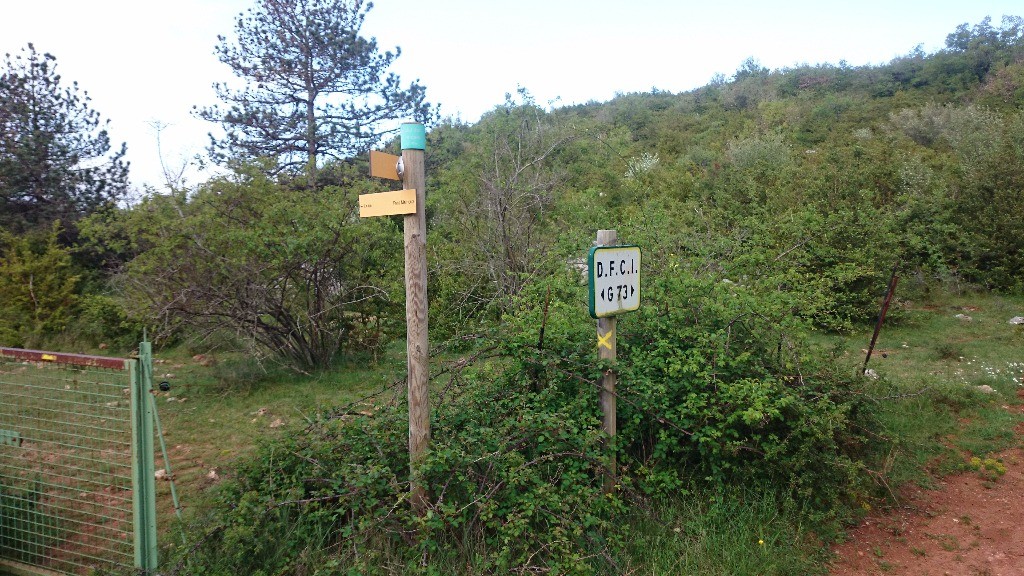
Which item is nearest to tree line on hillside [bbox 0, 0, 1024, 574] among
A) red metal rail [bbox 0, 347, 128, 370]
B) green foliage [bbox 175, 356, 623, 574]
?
green foliage [bbox 175, 356, 623, 574]

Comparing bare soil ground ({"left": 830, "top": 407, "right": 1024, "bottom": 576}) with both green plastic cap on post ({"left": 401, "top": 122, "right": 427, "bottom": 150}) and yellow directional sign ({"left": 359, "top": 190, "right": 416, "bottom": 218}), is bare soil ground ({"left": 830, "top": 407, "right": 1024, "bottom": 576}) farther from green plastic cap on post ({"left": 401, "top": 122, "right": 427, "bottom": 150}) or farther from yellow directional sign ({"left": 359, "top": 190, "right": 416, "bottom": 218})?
green plastic cap on post ({"left": 401, "top": 122, "right": 427, "bottom": 150})

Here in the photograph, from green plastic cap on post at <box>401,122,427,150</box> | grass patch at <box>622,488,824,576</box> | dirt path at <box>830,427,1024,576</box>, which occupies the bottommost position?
dirt path at <box>830,427,1024,576</box>

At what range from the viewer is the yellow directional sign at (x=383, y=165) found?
11.0 feet

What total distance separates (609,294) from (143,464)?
279 centimetres

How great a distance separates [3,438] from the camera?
371cm

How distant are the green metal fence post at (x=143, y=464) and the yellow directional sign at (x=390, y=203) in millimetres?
1349

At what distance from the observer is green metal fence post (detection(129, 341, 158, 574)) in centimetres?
329

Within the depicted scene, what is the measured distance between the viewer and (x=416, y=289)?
350cm

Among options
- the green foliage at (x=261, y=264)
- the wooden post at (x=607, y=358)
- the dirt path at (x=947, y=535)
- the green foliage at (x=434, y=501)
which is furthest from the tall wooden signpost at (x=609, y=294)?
the green foliage at (x=261, y=264)

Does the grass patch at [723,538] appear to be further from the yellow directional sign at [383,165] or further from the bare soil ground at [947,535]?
the yellow directional sign at [383,165]

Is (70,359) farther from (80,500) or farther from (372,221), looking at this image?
(372,221)

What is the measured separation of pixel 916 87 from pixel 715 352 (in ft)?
138

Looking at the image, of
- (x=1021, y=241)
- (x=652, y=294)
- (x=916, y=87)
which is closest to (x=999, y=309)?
(x=1021, y=241)

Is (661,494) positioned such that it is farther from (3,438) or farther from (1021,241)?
(1021,241)
